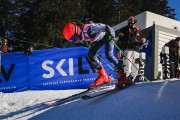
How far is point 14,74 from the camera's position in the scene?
11.7m

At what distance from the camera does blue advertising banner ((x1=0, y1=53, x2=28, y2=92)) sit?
1165 cm

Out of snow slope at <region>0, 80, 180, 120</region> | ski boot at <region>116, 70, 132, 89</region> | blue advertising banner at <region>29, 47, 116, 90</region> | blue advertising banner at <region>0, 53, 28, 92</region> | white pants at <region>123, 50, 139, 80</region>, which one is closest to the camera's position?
snow slope at <region>0, 80, 180, 120</region>

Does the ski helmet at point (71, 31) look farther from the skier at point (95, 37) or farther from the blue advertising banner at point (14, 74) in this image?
the blue advertising banner at point (14, 74)

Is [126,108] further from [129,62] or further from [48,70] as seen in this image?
[48,70]

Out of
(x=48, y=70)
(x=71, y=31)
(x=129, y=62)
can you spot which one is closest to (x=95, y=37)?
(x=71, y=31)

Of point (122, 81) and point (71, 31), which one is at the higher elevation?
point (71, 31)

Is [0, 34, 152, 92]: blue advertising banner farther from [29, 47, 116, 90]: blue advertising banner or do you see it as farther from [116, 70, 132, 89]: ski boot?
[116, 70, 132, 89]: ski boot

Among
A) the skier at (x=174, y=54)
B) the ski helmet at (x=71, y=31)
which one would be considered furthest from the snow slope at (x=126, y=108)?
the skier at (x=174, y=54)

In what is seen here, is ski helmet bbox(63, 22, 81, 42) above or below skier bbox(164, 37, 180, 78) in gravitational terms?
above

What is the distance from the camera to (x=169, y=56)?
10844 millimetres

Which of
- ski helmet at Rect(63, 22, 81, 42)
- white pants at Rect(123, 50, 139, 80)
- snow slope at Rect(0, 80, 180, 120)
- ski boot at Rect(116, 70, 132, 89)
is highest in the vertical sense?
ski helmet at Rect(63, 22, 81, 42)

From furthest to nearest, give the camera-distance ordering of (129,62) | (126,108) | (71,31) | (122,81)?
(129,62) < (122,81) < (71,31) < (126,108)

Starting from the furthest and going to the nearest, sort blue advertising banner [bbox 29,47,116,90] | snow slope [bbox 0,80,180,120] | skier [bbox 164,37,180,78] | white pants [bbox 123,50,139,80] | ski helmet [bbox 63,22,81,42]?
blue advertising banner [bbox 29,47,116,90], skier [bbox 164,37,180,78], white pants [bbox 123,50,139,80], ski helmet [bbox 63,22,81,42], snow slope [bbox 0,80,180,120]

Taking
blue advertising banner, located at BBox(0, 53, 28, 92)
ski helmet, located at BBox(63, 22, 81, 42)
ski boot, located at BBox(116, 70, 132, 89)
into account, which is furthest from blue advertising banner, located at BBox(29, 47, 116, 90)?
ski helmet, located at BBox(63, 22, 81, 42)
